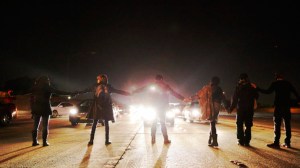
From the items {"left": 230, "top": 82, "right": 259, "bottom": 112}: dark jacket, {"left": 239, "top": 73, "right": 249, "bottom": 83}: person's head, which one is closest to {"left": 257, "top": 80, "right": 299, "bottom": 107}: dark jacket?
{"left": 230, "top": 82, "right": 259, "bottom": 112}: dark jacket

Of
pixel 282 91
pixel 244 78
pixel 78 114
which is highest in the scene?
pixel 244 78

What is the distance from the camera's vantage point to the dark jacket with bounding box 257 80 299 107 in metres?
9.77

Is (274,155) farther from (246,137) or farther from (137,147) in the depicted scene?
(137,147)

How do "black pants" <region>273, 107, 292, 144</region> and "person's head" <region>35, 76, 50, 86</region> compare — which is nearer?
"black pants" <region>273, 107, 292, 144</region>

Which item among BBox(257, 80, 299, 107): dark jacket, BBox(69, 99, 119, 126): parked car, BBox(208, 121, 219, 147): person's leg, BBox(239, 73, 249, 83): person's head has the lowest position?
BBox(208, 121, 219, 147): person's leg

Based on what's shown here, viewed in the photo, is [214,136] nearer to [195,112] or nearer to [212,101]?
[212,101]

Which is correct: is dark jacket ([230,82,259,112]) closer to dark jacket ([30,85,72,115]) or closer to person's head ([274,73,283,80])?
person's head ([274,73,283,80])

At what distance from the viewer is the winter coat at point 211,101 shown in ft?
32.3

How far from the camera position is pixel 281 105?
9727 mm

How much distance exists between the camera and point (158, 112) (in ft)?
34.8

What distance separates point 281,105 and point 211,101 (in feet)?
5.89

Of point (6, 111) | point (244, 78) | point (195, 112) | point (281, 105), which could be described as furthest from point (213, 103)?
point (195, 112)

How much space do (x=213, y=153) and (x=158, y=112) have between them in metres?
2.75

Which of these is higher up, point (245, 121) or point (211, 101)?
point (211, 101)
